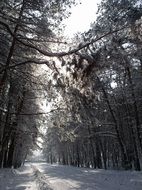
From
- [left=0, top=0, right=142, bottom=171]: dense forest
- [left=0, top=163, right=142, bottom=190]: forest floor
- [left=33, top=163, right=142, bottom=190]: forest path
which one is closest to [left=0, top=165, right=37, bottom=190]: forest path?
[left=0, top=163, right=142, bottom=190]: forest floor

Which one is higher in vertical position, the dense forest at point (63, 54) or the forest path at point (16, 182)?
the dense forest at point (63, 54)

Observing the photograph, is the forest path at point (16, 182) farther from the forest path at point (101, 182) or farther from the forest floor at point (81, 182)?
the forest path at point (101, 182)

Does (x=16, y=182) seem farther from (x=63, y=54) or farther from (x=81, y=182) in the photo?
(x=63, y=54)

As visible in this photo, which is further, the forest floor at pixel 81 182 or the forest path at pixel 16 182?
the forest path at pixel 16 182

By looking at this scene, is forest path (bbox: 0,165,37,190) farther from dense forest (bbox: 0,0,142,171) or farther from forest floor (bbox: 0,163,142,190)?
dense forest (bbox: 0,0,142,171)

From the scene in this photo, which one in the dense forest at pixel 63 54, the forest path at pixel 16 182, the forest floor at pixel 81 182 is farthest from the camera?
the forest path at pixel 16 182

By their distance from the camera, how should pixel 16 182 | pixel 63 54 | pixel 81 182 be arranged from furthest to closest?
pixel 81 182
pixel 16 182
pixel 63 54

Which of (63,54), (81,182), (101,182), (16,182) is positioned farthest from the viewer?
(81,182)

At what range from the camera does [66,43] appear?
10781 millimetres

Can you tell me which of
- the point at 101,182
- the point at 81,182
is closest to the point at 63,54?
the point at 101,182

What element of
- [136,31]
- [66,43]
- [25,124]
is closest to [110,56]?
[136,31]

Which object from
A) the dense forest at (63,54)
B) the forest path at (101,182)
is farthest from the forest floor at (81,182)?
the dense forest at (63,54)

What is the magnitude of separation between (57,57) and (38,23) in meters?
3.05

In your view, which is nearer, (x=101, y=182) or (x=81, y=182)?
(x=101, y=182)
